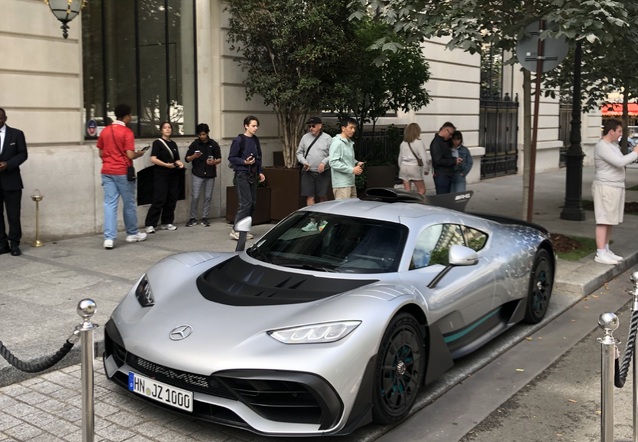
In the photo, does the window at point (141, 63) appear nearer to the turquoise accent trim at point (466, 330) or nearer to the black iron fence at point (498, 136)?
the turquoise accent trim at point (466, 330)

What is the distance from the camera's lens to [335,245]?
5105 mm

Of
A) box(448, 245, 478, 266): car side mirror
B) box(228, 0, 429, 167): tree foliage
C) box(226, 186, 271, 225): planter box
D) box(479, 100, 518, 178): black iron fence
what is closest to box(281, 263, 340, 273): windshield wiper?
box(448, 245, 478, 266): car side mirror

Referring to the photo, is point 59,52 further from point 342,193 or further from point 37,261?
point 342,193

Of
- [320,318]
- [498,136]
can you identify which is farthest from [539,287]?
[498,136]

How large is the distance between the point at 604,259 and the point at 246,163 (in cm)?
515

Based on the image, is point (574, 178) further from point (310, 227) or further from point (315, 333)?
point (315, 333)

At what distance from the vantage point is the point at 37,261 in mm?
8602

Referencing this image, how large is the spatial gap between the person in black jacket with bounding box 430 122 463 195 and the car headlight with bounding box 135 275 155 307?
24.1ft

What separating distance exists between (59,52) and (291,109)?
4132mm

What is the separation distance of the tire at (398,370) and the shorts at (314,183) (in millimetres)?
5891

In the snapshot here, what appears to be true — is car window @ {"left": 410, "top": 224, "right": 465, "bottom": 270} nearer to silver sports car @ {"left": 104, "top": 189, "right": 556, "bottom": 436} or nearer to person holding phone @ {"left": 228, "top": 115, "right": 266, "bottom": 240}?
silver sports car @ {"left": 104, "top": 189, "right": 556, "bottom": 436}

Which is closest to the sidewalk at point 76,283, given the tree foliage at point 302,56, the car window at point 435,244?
the car window at point 435,244

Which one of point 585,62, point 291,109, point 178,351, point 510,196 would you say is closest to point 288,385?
point 178,351

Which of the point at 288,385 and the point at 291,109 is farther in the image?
the point at 291,109
